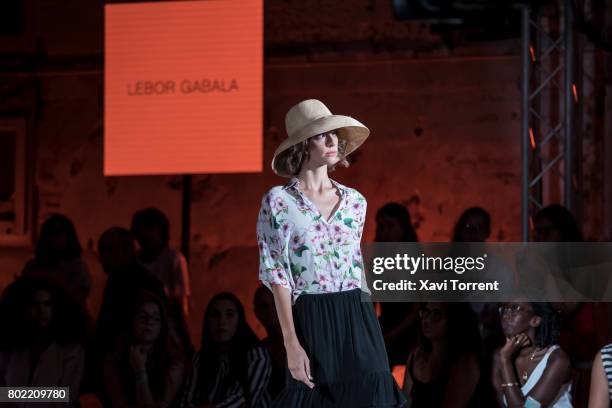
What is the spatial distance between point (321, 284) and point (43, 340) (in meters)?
2.65

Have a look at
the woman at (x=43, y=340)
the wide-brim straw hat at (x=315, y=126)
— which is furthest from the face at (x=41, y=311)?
the wide-brim straw hat at (x=315, y=126)

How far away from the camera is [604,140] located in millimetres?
6109

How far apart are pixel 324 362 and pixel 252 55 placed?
140 inches

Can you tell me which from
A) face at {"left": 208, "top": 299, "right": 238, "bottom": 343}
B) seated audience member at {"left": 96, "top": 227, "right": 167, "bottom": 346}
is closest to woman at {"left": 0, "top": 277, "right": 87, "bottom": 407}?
seated audience member at {"left": 96, "top": 227, "right": 167, "bottom": 346}

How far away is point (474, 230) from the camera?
5289 mm

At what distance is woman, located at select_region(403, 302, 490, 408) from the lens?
470cm

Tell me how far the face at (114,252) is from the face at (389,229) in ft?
4.02

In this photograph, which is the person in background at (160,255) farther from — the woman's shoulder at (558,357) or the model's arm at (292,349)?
the model's arm at (292,349)

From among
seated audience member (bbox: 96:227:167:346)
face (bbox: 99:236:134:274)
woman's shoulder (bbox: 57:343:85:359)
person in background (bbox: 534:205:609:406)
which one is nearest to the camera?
person in background (bbox: 534:205:609:406)

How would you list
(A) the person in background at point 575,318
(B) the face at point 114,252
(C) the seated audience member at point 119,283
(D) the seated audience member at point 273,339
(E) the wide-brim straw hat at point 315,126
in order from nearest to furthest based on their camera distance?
(E) the wide-brim straw hat at point 315,126 → (A) the person in background at point 575,318 → (D) the seated audience member at point 273,339 → (C) the seated audience member at point 119,283 → (B) the face at point 114,252

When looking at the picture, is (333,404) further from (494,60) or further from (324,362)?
(494,60)

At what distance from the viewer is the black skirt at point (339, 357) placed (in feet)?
9.18

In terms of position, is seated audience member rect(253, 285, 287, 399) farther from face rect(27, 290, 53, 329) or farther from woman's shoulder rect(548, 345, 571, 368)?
woman's shoulder rect(548, 345, 571, 368)

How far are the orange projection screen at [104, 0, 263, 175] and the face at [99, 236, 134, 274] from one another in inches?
23.6
